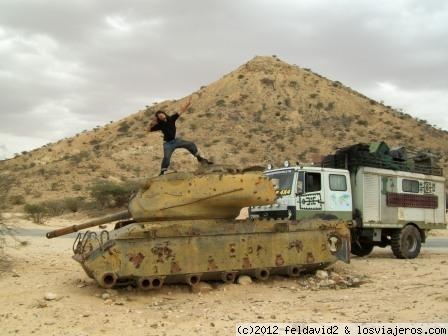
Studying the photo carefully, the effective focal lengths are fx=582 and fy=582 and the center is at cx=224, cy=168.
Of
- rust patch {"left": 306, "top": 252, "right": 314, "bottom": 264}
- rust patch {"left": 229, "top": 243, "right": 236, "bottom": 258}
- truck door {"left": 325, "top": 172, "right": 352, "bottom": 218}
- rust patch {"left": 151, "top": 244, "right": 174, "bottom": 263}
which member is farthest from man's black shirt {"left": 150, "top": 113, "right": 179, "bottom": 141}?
truck door {"left": 325, "top": 172, "right": 352, "bottom": 218}

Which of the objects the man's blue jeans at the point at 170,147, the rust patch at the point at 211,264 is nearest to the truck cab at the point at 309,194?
the man's blue jeans at the point at 170,147

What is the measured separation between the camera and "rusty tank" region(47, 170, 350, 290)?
339 inches

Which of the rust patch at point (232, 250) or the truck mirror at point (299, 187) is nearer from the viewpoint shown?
the rust patch at point (232, 250)

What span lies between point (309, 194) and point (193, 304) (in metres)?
5.43

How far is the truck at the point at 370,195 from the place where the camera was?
42.9ft

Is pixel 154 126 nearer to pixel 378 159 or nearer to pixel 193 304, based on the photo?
pixel 193 304

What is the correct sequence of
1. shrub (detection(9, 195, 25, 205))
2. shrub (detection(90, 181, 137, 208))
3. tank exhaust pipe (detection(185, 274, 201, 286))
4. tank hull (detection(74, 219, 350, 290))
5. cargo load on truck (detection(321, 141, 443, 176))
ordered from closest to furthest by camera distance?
tank hull (detection(74, 219, 350, 290))
tank exhaust pipe (detection(185, 274, 201, 286))
cargo load on truck (detection(321, 141, 443, 176))
shrub (detection(90, 181, 137, 208))
shrub (detection(9, 195, 25, 205))

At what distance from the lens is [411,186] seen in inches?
→ 601

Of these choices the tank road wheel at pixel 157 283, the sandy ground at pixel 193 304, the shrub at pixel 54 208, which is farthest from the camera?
the shrub at pixel 54 208

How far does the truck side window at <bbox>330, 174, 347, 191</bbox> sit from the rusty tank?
3.29 meters

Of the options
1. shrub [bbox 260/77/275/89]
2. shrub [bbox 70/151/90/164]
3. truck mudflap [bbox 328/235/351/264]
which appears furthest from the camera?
shrub [bbox 260/77/275/89]

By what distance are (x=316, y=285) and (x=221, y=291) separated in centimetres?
181

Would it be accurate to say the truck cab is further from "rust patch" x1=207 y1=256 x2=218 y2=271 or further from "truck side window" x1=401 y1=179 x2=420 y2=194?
"rust patch" x1=207 y1=256 x2=218 y2=271

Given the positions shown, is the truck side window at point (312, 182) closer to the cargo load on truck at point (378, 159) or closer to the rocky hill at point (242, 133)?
the cargo load on truck at point (378, 159)
